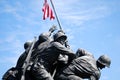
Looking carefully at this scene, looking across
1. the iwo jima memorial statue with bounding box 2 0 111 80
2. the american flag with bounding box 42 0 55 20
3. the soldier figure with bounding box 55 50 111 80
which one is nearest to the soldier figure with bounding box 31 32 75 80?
the iwo jima memorial statue with bounding box 2 0 111 80

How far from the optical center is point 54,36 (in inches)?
596

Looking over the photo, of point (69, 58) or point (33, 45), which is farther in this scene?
point (33, 45)

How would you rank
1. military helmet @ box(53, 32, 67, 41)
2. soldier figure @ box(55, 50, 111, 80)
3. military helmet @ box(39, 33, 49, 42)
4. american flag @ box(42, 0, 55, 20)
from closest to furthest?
soldier figure @ box(55, 50, 111, 80) → military helmet @ box(53, 32, 67, 41) → military helmet @ box(39, 33, 49, 42) → american flag @ box(42, 0, 55, 20)

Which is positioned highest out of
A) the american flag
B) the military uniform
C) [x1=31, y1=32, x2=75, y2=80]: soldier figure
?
the american flag

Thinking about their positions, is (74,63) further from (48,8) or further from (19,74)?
(48,8)

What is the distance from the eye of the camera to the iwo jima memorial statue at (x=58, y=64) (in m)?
14.6

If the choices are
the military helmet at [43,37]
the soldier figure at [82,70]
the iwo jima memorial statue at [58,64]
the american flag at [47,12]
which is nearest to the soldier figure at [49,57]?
the iwo jima memorial statue at [58,64]

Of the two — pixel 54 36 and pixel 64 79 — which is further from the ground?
pixel 54 36

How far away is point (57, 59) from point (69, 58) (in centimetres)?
44

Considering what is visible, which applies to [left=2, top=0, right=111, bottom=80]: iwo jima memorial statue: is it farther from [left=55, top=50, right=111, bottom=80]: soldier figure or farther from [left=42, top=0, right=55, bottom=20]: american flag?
[left=42, top=0, right=55, bottom=20]: american flag

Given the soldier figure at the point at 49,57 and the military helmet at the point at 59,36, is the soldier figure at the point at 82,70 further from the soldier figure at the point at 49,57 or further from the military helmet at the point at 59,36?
the military helmet at the point at 59,36

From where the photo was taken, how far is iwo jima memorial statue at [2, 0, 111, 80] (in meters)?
14.6

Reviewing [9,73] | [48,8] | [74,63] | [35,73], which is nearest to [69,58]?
[74,63]

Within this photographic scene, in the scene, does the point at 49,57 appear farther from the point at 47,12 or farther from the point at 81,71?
the point at 47,12
